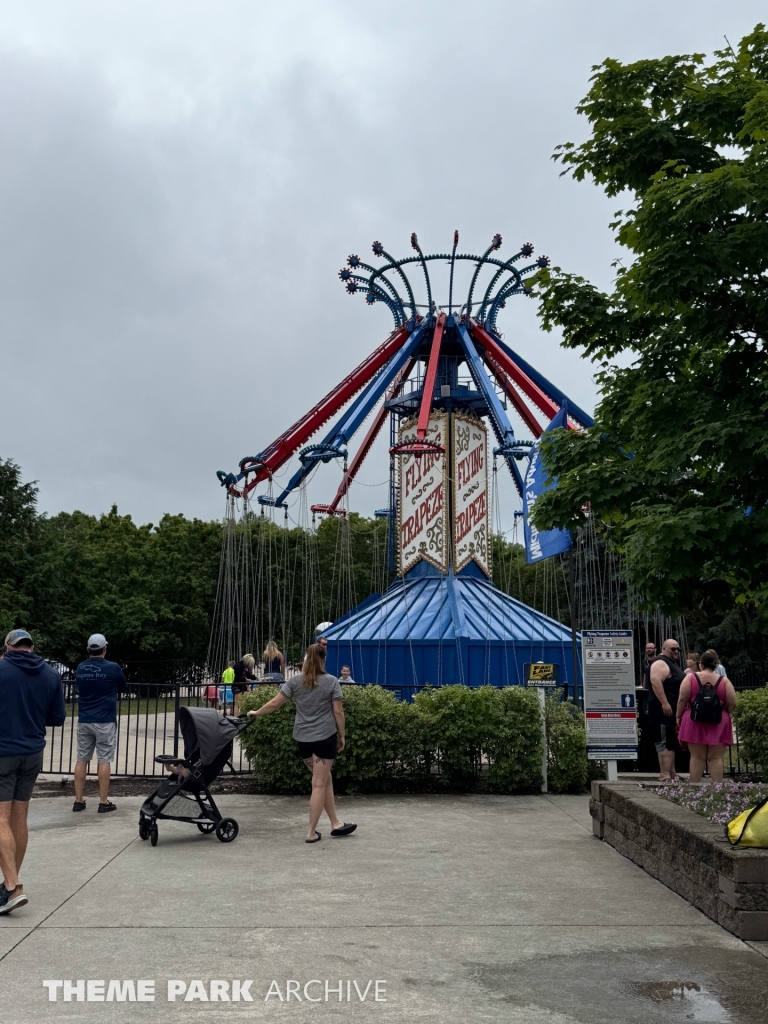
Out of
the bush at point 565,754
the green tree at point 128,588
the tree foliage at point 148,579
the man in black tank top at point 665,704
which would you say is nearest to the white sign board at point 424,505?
the tree foliage at point 148,579

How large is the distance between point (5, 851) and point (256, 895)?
1.67 m

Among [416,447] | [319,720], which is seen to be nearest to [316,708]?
[319,720]

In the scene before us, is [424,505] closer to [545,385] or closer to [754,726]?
[545,385]

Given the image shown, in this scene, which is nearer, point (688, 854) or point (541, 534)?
point (688, 854)

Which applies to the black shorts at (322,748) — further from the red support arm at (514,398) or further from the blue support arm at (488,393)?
the red support arm at (514,398)

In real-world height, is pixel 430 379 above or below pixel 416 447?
above

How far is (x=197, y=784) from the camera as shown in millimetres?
8930

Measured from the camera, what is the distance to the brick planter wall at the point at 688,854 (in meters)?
5.86

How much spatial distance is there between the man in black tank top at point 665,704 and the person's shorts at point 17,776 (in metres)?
7.14

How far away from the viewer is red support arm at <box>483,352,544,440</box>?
26.2 m

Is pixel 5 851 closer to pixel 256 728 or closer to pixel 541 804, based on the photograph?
pixel 256 728

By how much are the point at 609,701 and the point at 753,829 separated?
16.1 ft

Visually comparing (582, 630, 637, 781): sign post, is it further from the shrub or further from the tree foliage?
the tree foliage

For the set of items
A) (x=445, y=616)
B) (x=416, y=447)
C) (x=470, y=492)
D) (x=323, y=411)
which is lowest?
(x=445, y=616)
